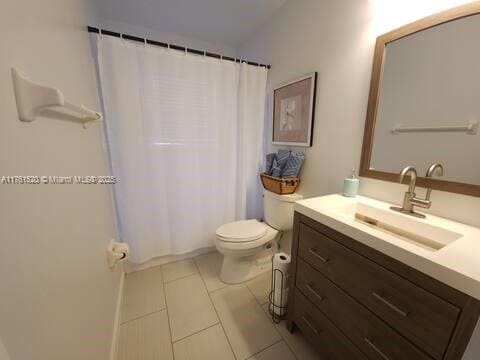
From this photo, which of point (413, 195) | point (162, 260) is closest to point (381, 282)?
point (413, 195)

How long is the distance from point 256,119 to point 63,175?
1.61 m

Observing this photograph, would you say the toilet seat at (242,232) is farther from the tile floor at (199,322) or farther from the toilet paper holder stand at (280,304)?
the tile floor at (199,322)

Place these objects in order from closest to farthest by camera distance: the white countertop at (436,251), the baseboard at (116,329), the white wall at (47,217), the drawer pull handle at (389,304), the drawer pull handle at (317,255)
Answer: the white wall at (47,217) < the white countertop at (436,251) < the drawer pull handle at (389,304) < the drawer pull handle at (317,255) < the baseboard at (116,329)

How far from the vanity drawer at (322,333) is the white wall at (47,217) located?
1014 mm

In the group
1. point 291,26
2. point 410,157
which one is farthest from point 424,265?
point 291,26

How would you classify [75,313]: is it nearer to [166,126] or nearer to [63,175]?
[63,175]

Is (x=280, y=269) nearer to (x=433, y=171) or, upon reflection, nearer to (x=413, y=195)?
(x=413, y=195)

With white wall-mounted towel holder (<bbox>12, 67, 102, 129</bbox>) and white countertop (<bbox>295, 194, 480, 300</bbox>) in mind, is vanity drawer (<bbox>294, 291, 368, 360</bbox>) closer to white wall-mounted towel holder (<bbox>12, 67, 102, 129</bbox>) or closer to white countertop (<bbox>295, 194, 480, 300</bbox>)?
white countertop (<bbox>295, 194, 480, 300</bbox>)

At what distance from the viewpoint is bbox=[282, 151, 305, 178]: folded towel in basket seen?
1587 millimetres

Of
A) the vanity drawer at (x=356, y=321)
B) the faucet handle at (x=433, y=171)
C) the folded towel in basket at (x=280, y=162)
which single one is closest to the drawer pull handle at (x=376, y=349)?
the vanity drawer at (x=356, y=321)

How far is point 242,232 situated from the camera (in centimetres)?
159

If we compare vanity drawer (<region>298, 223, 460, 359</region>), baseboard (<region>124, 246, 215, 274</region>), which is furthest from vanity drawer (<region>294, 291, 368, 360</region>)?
baseboard (<region>124, 246, 215, 274</region>)

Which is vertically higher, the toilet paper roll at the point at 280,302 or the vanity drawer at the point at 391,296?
the vanity drawer at the point at 391,296

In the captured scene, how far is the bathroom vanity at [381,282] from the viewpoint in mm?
545
